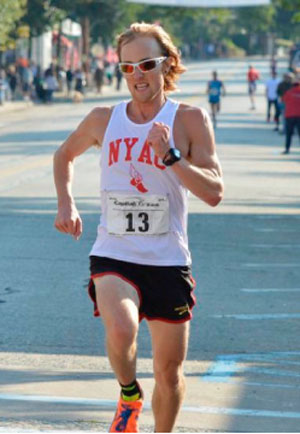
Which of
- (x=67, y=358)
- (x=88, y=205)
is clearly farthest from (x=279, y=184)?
(x=67, y=358)

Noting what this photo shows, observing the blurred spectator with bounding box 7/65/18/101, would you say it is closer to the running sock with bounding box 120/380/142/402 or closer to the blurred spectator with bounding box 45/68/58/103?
the blurred spectator with bounding box 45/68/58/103

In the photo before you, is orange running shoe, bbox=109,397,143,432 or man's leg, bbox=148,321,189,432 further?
man's leg, bbox=148,321,189,432

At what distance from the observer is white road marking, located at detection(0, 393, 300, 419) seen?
24.4 ft

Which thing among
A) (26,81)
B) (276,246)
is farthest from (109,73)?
(276,246)

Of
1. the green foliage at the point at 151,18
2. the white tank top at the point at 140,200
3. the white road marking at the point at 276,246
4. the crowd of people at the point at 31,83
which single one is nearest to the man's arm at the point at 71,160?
the white tank top at the point at 140,200

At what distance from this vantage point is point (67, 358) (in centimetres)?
916

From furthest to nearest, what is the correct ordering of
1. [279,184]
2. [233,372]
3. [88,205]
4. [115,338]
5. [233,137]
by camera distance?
1. [233,137]
2. [279,184]
3. [88,205]
4. [233,372]
5. [115,338]

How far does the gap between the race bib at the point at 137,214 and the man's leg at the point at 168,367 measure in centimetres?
43

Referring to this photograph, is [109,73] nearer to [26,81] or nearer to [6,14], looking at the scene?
[26,81]

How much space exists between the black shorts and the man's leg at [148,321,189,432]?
0.05 metres

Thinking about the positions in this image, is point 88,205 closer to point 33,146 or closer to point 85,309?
point 85,309

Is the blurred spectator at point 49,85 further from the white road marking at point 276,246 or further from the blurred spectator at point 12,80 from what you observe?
the white road marking at point 276,246

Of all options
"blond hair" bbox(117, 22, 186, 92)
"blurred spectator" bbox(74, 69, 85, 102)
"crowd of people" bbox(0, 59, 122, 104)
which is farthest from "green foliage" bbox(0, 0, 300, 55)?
"blond hair" bbox(117, 22, 186, 92)

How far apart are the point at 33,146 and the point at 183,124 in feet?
93.7
